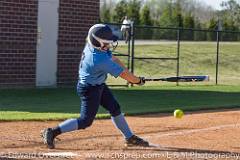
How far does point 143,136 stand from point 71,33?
8.99 metres

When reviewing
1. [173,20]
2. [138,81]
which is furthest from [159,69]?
[173,20]

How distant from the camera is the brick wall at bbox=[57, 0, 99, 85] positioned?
18.2 metres

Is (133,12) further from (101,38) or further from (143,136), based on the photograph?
(101,38)

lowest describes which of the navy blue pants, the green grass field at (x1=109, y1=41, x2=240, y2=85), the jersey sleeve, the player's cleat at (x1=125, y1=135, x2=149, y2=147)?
the green grass field at (x1=109, y1=41, x2=240, y2=85)

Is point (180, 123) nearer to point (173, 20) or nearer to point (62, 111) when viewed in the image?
point (62, 111)

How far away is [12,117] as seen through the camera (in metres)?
11.6

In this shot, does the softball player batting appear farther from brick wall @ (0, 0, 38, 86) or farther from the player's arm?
brick wall @ (0, 0, 38, 86)

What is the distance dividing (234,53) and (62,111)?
30.2 metres

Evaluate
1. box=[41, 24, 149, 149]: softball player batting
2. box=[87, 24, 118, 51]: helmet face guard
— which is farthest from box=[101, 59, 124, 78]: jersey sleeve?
box=[87, 24, 118, 51]: helmet face guard

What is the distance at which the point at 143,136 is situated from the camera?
992cm

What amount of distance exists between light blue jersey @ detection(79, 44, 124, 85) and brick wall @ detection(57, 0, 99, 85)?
32.1 feet

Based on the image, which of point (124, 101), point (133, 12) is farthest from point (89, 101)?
point (133, 12)

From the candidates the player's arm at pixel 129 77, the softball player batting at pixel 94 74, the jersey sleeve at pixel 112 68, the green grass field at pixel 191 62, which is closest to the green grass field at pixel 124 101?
the softball player batting at pixel 94 74

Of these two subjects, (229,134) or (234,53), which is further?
(234,53)
